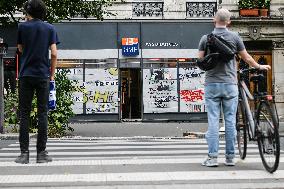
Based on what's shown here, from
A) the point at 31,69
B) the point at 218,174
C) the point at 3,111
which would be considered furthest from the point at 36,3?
the point at 3,111

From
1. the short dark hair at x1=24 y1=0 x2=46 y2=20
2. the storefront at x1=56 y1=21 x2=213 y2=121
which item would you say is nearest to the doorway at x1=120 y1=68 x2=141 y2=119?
the storefront at x1=56 y1=21 x2=213 y2=121

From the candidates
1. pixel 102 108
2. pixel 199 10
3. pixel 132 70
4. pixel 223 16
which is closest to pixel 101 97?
pixel 102 108

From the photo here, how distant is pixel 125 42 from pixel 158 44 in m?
1.37

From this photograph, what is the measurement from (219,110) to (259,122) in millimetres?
473

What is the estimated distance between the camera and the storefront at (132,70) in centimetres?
2398

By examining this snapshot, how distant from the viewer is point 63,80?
15703mm

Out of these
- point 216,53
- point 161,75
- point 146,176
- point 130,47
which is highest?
point 130,47

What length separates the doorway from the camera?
2438cm

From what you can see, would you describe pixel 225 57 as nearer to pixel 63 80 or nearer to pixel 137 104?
pixel 63 80

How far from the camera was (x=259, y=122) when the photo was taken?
6.11m

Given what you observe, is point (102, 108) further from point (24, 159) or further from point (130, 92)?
point (24, 159)

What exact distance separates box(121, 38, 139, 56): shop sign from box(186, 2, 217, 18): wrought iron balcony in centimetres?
259

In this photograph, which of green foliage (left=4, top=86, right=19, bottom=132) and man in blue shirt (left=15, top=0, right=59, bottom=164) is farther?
green foliage (left=4, top=86, right=19, bottom=132)

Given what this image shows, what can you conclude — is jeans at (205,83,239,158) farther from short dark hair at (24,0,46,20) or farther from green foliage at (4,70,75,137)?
green foliage at (4,70,75,137)
